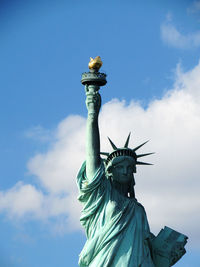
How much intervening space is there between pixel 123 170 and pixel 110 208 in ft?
3.11

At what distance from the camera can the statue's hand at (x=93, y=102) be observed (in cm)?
1792

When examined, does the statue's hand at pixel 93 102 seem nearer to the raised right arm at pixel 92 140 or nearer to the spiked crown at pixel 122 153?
the raised right arm at pixel 92 140

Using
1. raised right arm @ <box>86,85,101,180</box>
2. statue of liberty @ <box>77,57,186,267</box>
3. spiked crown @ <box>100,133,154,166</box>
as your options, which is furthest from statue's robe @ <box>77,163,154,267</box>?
spiked crown @ <box>100,133,154,166</box>

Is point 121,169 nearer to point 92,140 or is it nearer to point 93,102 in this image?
point 92,140

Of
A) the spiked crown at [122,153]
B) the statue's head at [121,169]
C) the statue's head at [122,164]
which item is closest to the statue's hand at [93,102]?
the spiked crown at [122,153]

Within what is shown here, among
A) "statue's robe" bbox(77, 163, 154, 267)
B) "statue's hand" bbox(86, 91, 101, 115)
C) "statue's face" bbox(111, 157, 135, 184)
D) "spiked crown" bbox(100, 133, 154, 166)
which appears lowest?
"statue's robe" bbox(77, 163, 154, 267)

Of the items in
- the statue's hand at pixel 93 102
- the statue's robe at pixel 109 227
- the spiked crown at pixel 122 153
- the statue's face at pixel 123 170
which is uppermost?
the statue's hand at pixel 93 102

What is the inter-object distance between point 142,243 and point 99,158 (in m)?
1.95

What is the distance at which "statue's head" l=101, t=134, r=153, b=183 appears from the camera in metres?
18.0

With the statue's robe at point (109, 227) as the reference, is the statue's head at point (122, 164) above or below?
above

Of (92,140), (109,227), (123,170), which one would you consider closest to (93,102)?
(92,140)

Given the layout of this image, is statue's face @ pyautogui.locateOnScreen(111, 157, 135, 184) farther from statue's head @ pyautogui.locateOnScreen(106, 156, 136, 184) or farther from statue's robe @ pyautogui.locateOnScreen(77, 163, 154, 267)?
statue's robe @ pyautogui.locateOnScreen(77, 163, 154, 267)

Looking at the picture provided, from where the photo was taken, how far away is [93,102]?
18.0 m

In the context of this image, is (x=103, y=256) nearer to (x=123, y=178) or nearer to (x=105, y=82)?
(x=123, y=178)
